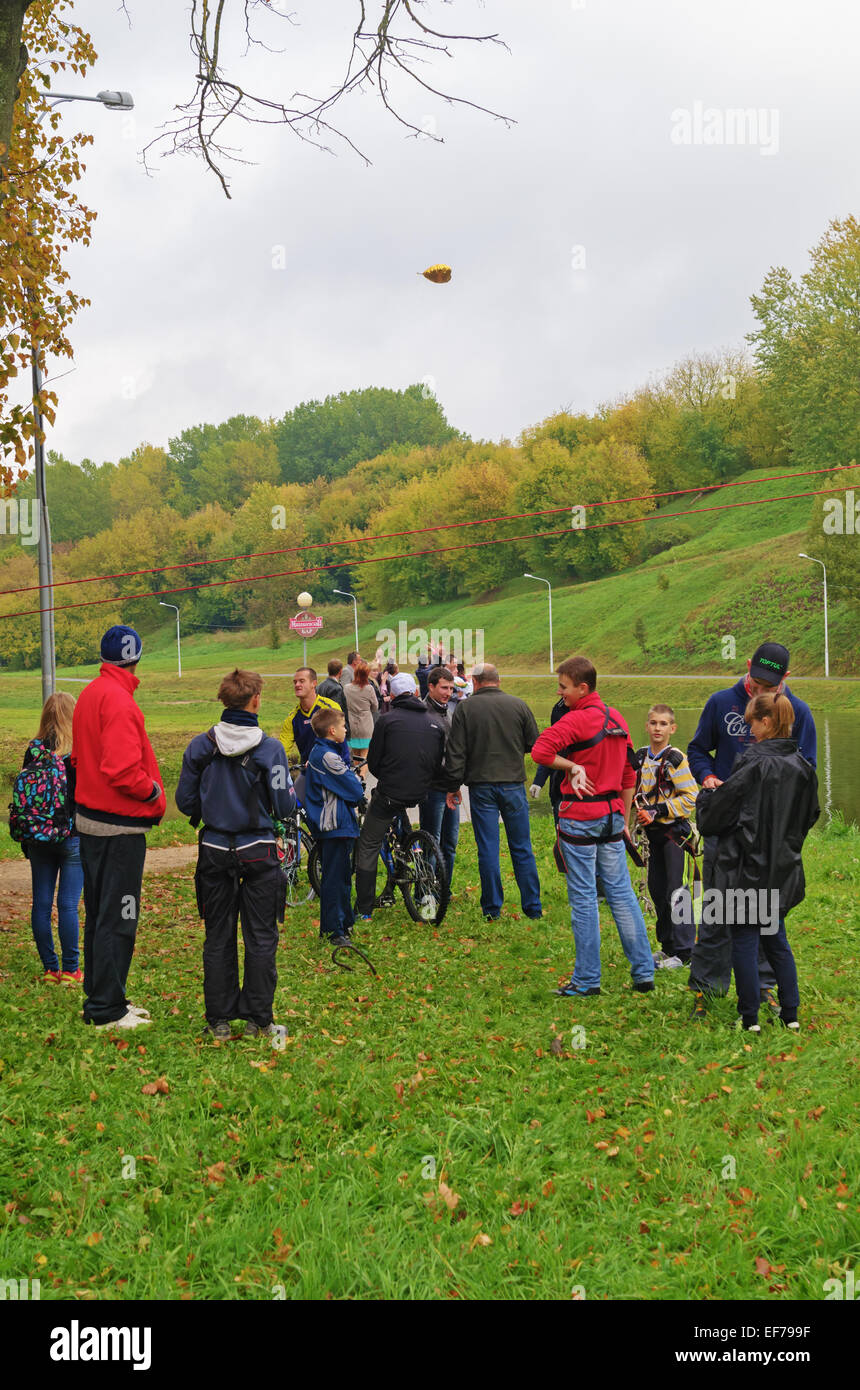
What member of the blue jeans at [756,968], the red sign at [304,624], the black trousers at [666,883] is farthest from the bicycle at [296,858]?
the red sign at [304,624]

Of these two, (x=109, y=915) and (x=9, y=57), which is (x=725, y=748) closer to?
(x=109, y=915)

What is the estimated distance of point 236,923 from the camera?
5914mm

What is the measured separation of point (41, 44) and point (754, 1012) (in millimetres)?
9965

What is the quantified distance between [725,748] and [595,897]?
1.20m

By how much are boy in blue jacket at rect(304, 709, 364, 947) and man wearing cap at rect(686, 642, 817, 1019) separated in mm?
2487

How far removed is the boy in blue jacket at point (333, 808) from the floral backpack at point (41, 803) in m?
1.73

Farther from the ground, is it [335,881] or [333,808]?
[333,808]

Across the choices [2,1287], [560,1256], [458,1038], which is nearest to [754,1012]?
[458,1038]

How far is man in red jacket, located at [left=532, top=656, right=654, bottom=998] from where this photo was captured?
21.6 feet

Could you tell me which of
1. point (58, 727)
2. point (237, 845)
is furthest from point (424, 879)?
point (237, 845)

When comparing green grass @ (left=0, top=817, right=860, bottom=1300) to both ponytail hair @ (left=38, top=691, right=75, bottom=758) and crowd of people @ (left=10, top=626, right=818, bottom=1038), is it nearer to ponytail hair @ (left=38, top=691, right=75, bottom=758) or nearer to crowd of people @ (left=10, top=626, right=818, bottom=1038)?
crowd of people @ (left=10, top=626, right=818, bottom=1038)

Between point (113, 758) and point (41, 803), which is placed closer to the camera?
point (113, 758)

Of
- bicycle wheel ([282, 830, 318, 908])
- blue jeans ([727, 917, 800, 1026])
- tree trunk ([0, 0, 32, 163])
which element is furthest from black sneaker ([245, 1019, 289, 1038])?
tree trunk ([0, 0, 32, 163])
